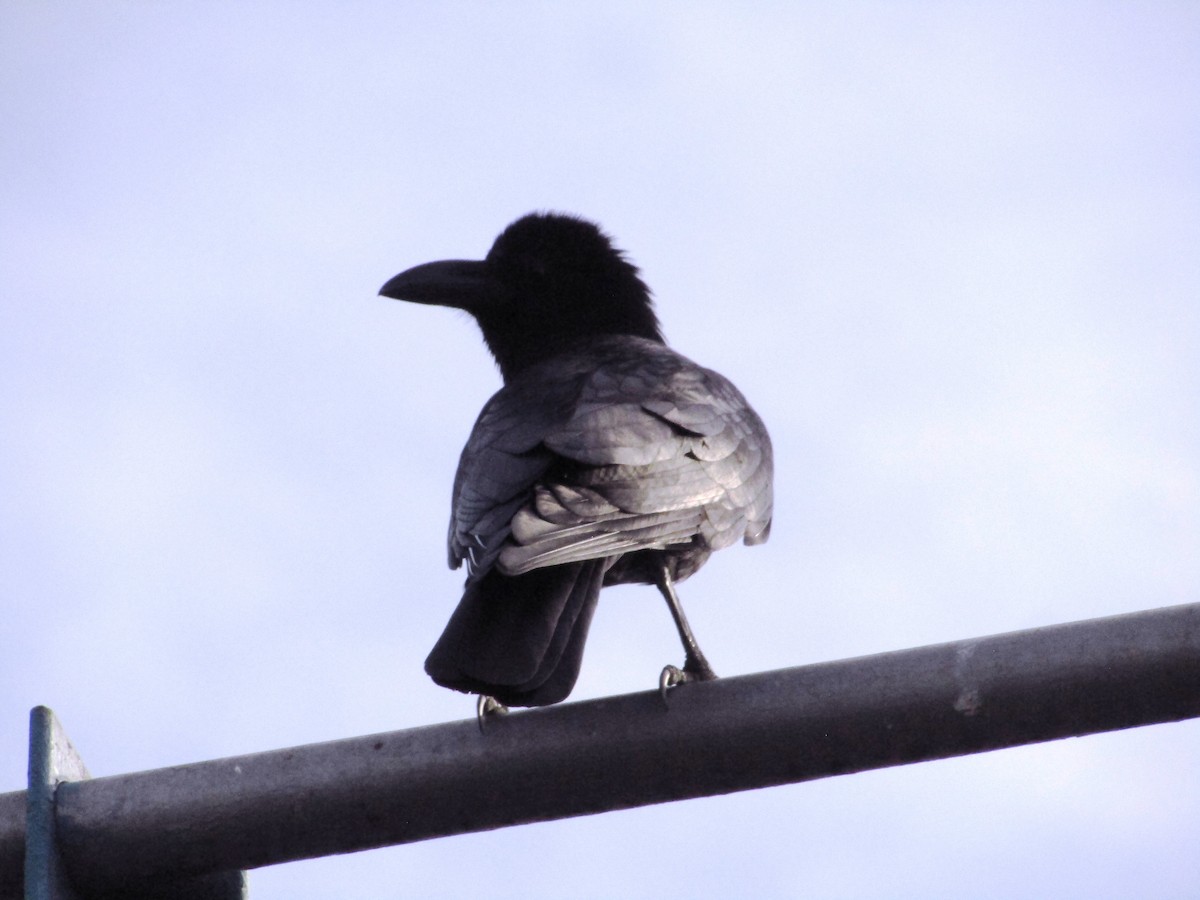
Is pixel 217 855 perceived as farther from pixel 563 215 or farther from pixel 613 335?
pixel 563 215

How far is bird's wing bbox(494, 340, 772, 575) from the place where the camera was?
405 centimetres

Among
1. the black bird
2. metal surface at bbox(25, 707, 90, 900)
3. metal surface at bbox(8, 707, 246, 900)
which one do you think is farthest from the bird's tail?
metal surface at bbox(25, 707, 90, 900)

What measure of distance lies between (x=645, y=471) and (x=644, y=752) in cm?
156

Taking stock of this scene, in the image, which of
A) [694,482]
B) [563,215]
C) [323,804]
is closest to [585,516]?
[694,482]

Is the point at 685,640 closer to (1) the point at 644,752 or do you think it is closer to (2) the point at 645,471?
(2) the point at 645,471

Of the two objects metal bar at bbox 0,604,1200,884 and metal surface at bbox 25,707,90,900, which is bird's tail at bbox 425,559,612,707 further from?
metal surface at bbox 25,707,90,900

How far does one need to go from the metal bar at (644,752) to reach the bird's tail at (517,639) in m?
0.45

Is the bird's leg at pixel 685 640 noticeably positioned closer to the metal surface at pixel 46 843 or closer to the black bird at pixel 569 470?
the black bird at pixel 569 470

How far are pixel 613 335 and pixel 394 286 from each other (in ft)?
3.16

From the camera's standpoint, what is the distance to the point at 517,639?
11.9ft

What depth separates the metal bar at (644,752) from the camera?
2.90 metres

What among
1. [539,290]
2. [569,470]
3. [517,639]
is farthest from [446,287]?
[517,639]

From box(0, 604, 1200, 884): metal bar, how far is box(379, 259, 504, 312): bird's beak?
160 inches

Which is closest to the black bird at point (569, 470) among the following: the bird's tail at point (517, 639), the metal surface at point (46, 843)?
the bird's tail at point (517, 639)
